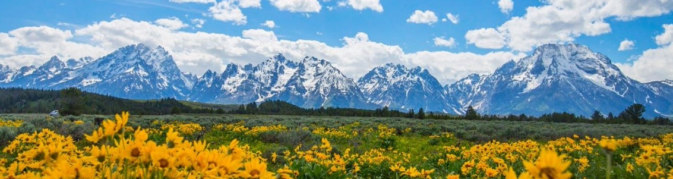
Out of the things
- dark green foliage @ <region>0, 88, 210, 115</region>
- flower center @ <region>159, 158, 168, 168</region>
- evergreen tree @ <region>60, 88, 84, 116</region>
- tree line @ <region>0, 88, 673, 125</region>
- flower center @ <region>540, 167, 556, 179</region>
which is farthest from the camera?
dark green foliage @ <region>0, 88, 210, 115</region>

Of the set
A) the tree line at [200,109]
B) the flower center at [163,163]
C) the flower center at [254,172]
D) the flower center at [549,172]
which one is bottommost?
the flower center at [254,172]

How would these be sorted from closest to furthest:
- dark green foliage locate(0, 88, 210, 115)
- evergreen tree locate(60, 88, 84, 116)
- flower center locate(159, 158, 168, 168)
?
flower center locate(159, 158, 168, 168), evergreen tree locate(60, 88, 84, 116), dark green foliage locate(0, 88, 210, 115)

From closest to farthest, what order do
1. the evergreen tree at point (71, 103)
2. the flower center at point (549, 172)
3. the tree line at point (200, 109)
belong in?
the flower center at point (549, 172), the evergreen tree at point (71, 103), the tree line at point (200, 109)

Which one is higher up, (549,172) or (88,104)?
(88,104)

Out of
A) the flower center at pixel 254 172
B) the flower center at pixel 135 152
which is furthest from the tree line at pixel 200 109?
the flower center at pixel 254 172

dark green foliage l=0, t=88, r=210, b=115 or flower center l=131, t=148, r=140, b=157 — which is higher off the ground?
dark green foliage l=0, t=88, r=210, b=115

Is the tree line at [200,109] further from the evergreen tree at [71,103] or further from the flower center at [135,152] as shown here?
the flower center at [135,152]

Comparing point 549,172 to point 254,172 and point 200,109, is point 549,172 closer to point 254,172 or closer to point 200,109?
point 254,172

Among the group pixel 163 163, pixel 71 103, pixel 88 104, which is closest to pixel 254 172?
pixel 163 163

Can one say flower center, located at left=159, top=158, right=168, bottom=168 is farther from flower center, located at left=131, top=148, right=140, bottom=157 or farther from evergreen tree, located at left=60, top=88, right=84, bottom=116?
evergreen tree, located at left=60, top=88, right=84, bottom=116

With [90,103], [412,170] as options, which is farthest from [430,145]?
[90,103]

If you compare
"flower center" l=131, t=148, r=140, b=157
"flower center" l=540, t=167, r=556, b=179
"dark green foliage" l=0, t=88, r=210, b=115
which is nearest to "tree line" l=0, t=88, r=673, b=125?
"dark green foliage" l=0, t=88, r=210, b=115

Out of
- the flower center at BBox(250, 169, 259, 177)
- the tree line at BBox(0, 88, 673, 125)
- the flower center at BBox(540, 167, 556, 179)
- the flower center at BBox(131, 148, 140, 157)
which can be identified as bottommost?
the flower center at BBox(250, 169, 259, 177)

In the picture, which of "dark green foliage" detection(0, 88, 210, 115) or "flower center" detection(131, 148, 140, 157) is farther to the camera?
"dark green foliage" detection(0, 88, 210, 115)
